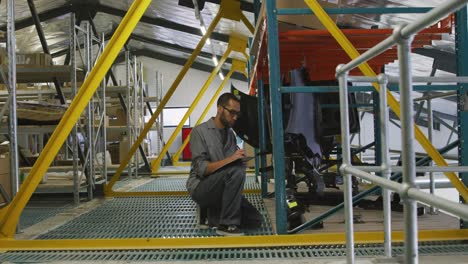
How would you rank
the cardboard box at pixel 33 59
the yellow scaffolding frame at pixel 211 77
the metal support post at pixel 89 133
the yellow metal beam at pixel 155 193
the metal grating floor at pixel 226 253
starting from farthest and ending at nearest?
1. the yellow scaffolding frame at pixel 211 77
2. the yellow metal beam at pixel 155 193
3. the metal support post at pixel 89 133
4. the cardboard box at pixel 33 59
5. the metal grating floor at pixel 226 253

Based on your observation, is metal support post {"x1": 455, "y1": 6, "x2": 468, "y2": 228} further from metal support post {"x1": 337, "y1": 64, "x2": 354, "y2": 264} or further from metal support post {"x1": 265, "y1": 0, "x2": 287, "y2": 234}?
metal support post {"x1": 337, "y1": 64, "x2": 354, "y2": 264}

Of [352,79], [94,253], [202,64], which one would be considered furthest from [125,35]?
[202,64]

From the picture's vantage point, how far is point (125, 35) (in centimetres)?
428

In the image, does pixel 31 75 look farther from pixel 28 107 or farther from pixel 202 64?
pixel 202 64

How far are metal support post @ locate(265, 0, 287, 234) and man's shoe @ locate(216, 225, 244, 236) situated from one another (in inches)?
17.0

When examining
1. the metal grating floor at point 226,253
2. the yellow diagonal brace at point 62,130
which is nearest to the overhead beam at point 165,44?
the yellow diagonal brace at point 62,130

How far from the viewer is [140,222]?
4.75m

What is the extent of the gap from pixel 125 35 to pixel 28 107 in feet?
7.23

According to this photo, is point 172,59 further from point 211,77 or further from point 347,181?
point 347,181

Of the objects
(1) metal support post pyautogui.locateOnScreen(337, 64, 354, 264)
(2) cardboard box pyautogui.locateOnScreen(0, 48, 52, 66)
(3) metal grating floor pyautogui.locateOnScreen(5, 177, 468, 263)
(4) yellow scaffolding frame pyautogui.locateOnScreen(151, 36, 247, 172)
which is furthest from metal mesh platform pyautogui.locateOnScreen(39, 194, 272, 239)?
(4) yellow scaffolding frame pyautogui.locateOnScreen(151, 36, 247, 172)

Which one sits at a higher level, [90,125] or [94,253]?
[90,125]

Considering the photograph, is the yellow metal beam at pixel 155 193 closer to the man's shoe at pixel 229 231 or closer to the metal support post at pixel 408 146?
the man's shoe at pixel 229 231

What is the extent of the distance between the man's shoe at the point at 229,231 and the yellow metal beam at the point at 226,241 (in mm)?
301

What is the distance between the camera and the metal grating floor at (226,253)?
11.1 ft
